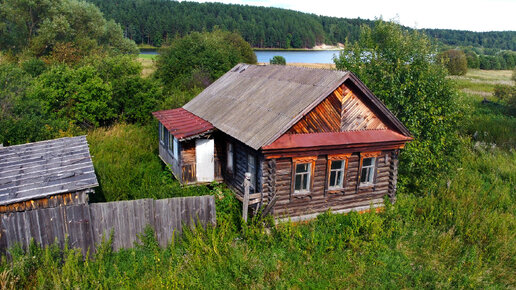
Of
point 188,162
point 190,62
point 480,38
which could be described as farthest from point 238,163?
point 480,38

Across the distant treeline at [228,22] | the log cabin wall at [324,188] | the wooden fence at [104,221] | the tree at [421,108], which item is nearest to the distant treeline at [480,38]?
the distant treeline at [228,22]

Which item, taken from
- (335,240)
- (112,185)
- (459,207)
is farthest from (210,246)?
(459,207)

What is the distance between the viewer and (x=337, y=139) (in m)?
12.1

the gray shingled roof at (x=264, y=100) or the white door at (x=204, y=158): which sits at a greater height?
the gray shingled roof at (x=264, y=100)

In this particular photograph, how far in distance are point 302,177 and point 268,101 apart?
323 centimetres

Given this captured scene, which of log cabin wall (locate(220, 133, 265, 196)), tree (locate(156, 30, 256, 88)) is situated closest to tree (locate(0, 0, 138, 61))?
tree (locate(156, 30, 256, 88))

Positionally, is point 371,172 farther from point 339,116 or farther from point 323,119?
point 323,119

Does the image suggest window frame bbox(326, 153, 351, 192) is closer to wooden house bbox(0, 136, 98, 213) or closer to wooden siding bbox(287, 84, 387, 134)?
wooden siding bbox(287, 84, 387, 134)

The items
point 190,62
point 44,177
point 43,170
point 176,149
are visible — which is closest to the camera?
point 44,177

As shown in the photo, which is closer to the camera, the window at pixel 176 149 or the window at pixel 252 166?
the window at pixel 252 166

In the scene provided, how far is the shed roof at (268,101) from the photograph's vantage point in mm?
11633

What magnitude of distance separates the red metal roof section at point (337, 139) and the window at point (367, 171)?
87cm

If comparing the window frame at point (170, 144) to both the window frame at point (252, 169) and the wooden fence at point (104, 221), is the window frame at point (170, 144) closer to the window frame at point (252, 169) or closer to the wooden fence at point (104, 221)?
the window frame at point (252, 169)

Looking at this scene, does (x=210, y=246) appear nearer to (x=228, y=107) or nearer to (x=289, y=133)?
(x=289, y=133)
